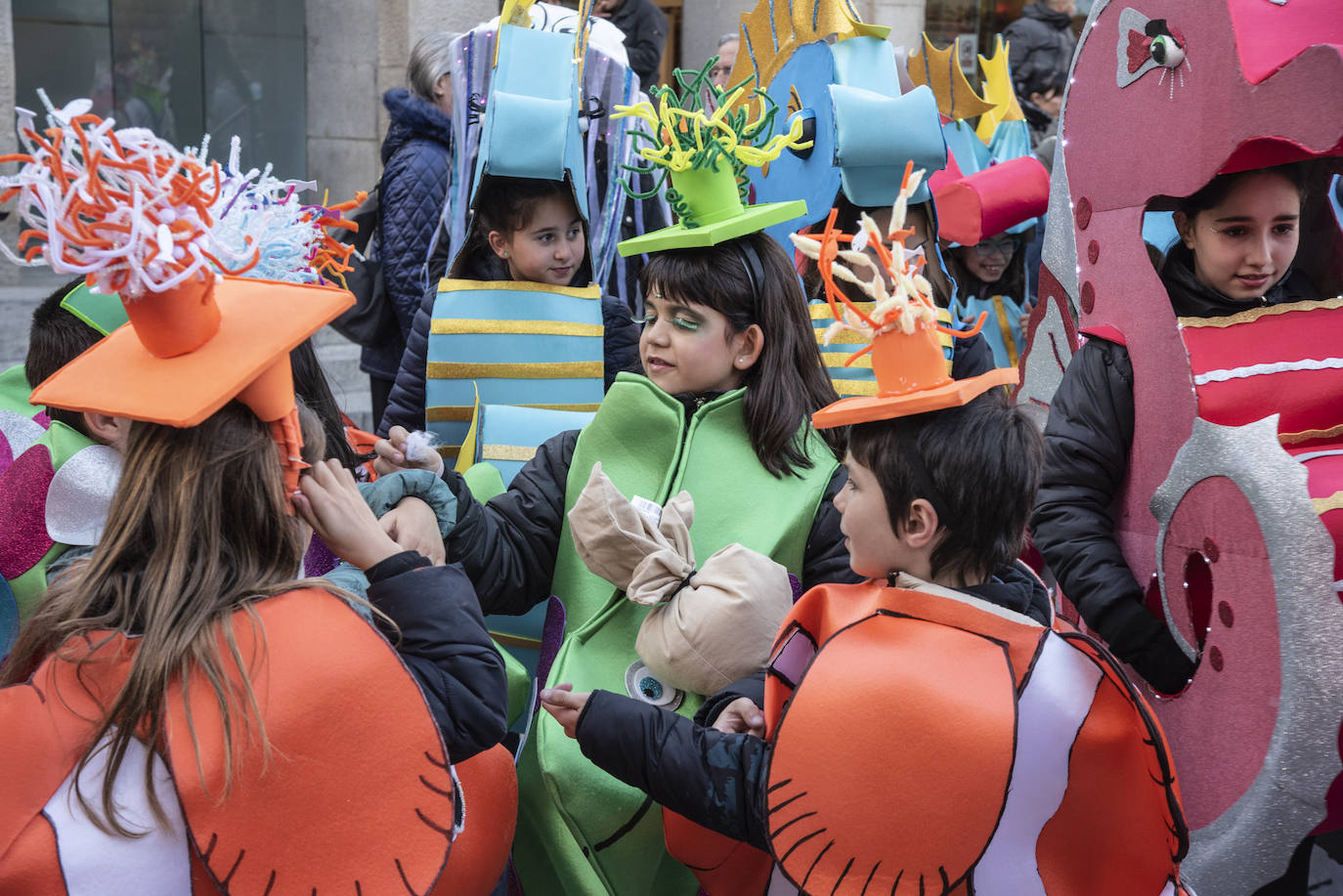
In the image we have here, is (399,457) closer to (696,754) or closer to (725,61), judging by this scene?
(696,754)

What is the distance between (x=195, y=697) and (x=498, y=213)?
2137mm

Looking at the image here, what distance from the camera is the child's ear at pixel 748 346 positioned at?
245 cm

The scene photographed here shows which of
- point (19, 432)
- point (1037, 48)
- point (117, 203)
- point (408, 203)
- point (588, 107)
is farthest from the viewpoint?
point (1037, 48)

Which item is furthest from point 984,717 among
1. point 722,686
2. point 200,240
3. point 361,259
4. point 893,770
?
point 361,259

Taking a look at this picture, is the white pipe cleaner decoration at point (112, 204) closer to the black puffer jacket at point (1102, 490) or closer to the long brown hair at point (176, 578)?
the long brown hair at point (176, 578)

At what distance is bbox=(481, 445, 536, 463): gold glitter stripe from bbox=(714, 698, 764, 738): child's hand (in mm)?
1133

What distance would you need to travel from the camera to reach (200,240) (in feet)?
4.80

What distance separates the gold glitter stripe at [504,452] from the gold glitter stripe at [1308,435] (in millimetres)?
1568

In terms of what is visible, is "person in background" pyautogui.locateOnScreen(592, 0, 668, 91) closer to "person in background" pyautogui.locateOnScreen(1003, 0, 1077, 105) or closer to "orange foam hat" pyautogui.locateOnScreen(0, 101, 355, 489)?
"person in background" pyautogui.locateOnScreen(1003, 0, 1077, 105)

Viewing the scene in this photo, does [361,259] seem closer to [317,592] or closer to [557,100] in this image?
[557,100]

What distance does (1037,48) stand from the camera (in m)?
7.01

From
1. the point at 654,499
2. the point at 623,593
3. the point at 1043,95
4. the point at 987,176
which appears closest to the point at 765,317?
the point at 654,499

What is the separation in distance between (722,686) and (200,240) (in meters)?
1.05

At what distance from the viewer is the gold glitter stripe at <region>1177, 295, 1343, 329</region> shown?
2.52 metres
